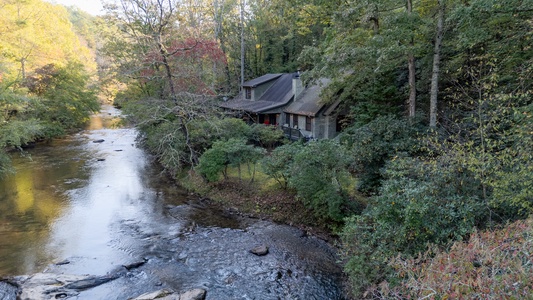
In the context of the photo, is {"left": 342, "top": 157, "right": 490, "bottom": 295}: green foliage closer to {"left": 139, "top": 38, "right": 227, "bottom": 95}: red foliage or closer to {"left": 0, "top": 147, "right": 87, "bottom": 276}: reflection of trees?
{"left": 0, "top": 147, "right": 87, "bottom": 276}: reflection of trees

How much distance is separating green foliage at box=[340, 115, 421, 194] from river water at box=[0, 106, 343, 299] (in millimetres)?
3972

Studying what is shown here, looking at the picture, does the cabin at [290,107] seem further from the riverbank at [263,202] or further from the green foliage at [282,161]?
the riverbank at [263,202]

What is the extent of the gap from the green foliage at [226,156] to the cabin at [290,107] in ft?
21.1

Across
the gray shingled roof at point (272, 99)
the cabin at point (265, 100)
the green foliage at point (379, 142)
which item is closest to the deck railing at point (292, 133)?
the cabin at point (265, 100)

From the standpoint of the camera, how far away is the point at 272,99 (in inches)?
1114

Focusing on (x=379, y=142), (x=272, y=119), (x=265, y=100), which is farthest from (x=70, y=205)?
(x=265, y=100)

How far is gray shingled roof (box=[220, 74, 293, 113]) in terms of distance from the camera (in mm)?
26406

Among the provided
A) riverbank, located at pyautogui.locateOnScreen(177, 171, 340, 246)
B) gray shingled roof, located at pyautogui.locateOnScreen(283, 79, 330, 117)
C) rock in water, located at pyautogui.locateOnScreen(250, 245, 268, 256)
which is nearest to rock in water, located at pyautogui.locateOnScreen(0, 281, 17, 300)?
rock in water, located at pyautogui.locateOnScreen(250, 245, 268, 256)

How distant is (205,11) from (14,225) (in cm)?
2915

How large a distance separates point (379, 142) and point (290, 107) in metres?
13.9

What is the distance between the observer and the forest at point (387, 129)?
6.89 meters

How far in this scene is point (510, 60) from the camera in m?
12.0

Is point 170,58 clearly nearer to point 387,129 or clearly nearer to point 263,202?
point 263,202

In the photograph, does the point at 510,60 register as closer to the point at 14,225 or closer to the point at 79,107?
the point at 14,225
